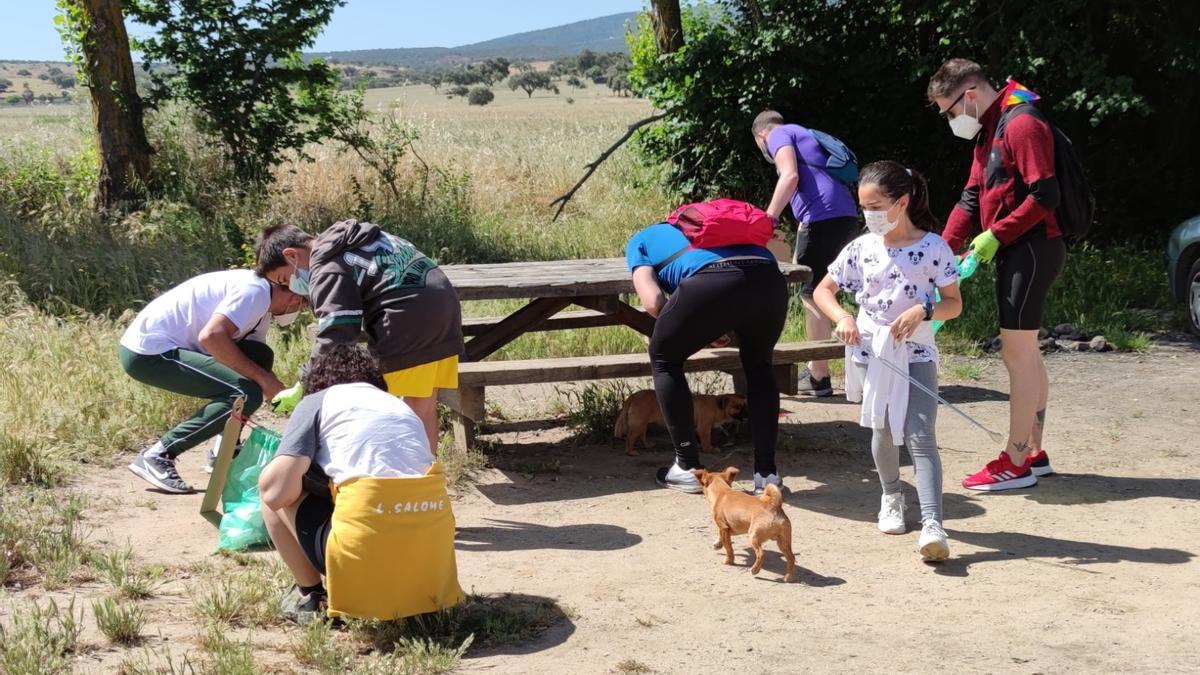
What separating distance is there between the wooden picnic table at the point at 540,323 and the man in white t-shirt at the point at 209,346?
93cm

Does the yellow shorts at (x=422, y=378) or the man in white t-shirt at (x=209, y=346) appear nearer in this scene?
the yellow shorts at (x=422, y=378)

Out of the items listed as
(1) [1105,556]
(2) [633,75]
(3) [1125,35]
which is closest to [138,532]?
(1) [1105,556]

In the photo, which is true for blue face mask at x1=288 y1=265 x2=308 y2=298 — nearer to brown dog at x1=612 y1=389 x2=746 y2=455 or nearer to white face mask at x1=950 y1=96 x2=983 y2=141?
brown dog at x1=612 y1=389 x2=746 y2=455

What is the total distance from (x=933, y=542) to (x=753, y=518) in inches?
27.5

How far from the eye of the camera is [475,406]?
21.5ft

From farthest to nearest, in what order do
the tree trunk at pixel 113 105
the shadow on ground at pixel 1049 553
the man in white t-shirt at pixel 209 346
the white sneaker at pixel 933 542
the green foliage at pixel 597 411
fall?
1. the tree trunk at pixel 113 105
2. the green foliage at pixel 597 411
3. the man in white t-shirt at pixel 209 346
4. the shadow on ground at pixel 1049 553
5. the white sneaker at pixel 933 542

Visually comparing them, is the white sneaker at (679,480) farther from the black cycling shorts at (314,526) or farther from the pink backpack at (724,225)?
the black cycling shorts at (314,526)

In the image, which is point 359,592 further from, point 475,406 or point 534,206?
point 534,206

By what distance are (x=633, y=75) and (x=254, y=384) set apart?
29.7 ft

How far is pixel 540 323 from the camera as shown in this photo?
7254mm

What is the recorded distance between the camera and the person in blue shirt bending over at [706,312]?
17.9ft

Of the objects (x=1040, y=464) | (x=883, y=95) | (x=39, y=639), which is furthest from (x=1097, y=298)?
(x=39, y=639)

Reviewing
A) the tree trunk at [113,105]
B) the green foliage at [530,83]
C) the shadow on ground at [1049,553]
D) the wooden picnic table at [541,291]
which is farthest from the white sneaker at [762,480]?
the green foliage at [530,83]

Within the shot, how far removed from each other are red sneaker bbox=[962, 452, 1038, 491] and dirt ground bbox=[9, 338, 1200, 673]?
1.9 inches
